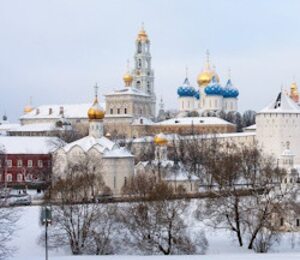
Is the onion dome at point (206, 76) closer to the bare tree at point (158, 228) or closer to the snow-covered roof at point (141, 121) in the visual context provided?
the snow-covered roof at point (141, 121)

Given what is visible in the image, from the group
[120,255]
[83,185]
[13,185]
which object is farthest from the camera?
[13,185]

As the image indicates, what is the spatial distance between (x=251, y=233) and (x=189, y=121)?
48158mm

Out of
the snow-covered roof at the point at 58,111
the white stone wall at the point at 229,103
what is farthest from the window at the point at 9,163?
the white stone wall at the point at 229,103

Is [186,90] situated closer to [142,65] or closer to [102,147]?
[142,65]

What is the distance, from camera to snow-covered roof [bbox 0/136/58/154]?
4675 centimetres

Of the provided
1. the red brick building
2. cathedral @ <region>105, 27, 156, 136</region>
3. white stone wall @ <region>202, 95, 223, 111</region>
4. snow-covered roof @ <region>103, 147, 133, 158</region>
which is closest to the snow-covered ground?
snow-covered roof @ <region>103, 147, 133, 158</region>

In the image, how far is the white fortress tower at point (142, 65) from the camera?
79.1 metres

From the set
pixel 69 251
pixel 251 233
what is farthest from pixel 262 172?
pixel 69 251

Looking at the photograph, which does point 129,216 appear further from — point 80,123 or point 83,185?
point 80,123

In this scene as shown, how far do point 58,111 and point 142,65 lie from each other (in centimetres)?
915

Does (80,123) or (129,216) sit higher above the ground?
(80,123)

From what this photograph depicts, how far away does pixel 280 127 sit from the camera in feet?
184

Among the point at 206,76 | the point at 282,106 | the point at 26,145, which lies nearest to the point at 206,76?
the point at 206,76

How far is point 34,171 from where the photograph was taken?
4647 cm
